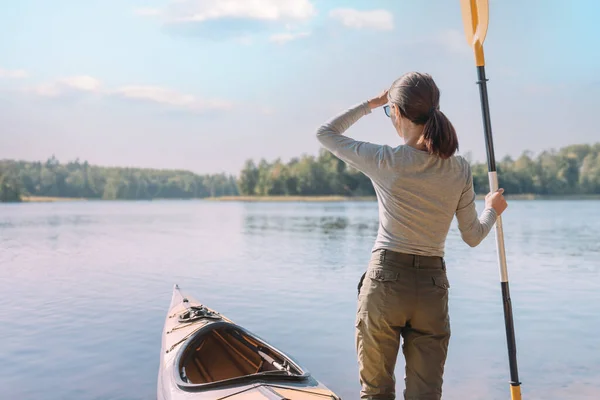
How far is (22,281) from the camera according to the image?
13203mm

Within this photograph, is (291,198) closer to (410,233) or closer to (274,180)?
(274,180)

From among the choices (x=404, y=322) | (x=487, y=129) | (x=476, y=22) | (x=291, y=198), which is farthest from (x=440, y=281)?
(x=291, y=198)

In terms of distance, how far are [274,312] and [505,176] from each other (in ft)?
241

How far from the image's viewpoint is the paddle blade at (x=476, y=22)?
3.20 meters

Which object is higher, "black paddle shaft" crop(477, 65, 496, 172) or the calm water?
"black paddle shaft" crop(477, 65, 496, 172)

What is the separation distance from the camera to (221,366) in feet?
15.8

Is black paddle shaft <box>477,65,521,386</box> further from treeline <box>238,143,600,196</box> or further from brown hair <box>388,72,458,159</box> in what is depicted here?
treeline <box>238,143,600,196</box>

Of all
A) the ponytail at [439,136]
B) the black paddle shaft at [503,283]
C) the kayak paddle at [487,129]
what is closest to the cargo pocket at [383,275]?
the ponytail at [439,136]

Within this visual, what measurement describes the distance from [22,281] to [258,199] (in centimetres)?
9132

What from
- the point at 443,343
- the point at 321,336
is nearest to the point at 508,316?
the point at 443,343

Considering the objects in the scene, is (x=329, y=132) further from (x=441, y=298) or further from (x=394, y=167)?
(x=441, y=298)

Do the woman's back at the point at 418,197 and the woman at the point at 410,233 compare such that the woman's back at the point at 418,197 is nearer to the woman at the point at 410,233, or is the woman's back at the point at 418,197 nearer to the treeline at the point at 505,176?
the woman at the point at 410,233

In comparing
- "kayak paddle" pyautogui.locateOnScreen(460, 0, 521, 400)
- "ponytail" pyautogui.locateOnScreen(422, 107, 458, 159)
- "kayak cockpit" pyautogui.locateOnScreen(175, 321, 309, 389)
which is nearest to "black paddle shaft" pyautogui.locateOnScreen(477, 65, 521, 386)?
"kayak paddle" pyautogui.locateOnScreen(460, 0, 521, 400)

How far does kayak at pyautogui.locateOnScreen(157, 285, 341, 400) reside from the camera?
11.5 feet
